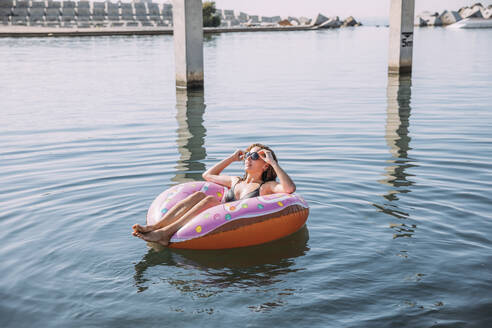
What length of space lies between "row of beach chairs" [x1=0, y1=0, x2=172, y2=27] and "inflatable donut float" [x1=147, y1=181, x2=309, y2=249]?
256ft

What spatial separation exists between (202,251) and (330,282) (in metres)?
1.49

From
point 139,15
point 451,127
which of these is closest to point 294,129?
point 451,127

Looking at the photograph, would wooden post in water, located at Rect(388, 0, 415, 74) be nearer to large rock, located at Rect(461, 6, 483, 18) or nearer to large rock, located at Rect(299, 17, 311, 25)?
large rock, located at Rect(299, 17, 311, 25)

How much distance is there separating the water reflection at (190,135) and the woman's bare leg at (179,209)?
2631mm

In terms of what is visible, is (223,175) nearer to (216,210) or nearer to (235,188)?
(235,188)

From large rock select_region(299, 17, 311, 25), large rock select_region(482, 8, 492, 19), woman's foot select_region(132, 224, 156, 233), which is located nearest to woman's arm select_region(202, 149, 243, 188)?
woman's foot select_region(132, 224, 156, 233)

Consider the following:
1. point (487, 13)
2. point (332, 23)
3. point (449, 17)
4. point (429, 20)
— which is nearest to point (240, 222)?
point (332, 23)

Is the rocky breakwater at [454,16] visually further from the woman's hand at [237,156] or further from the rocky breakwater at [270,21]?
the woman's hand at [237,156]

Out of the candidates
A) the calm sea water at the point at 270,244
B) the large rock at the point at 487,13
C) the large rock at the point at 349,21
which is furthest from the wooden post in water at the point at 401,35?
the large rock at the point at 349,21

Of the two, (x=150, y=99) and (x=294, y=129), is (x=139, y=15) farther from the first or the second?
(x=294, y=129)

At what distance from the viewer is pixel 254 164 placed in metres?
6.66

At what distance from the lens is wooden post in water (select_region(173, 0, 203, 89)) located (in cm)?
1819

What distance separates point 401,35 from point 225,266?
1908 cm

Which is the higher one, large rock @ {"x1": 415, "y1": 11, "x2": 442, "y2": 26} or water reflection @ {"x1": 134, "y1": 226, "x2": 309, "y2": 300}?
large rock @ {"x1": 415, "y1": 11, "x2": 442, "y2": 26}
